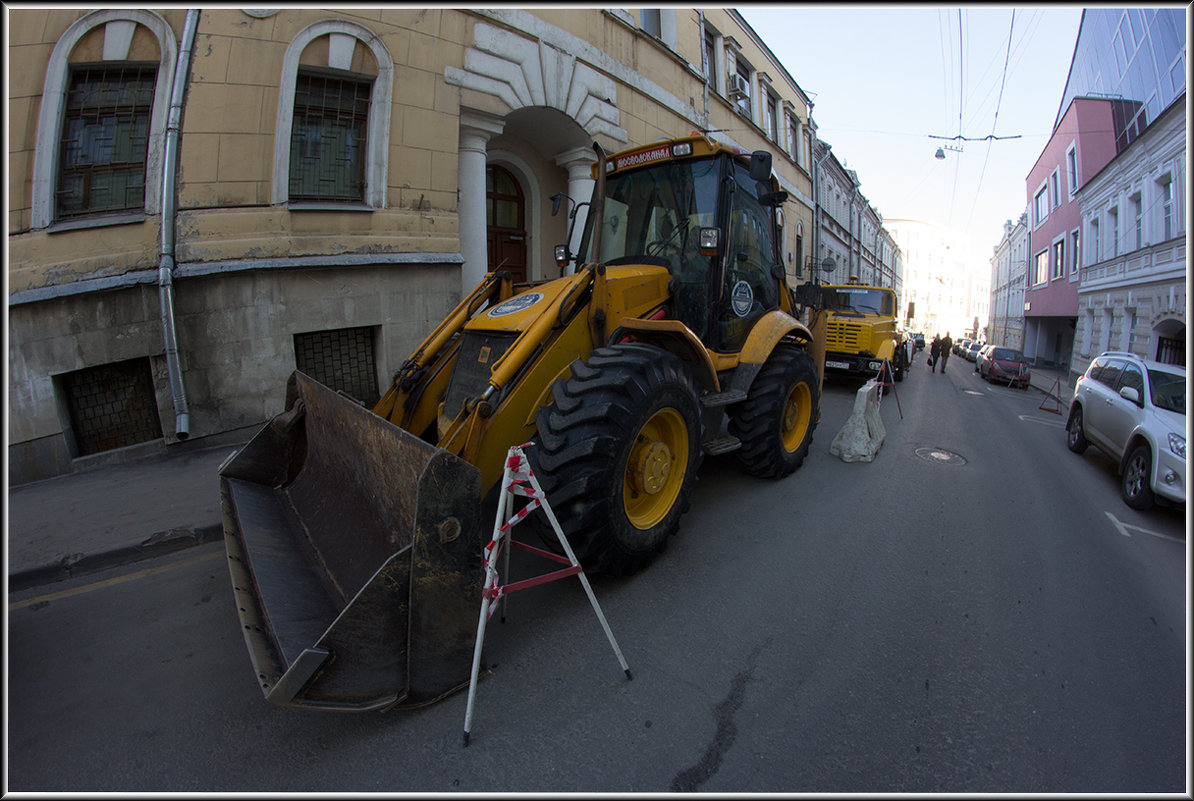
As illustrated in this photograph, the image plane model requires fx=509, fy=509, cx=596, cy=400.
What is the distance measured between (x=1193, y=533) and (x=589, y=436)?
5.22 meters

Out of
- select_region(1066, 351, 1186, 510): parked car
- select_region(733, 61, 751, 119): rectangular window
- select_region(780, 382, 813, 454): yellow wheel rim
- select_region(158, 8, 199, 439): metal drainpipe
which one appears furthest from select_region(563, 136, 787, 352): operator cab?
select_region(733, 61, 751, 119): rectangular window

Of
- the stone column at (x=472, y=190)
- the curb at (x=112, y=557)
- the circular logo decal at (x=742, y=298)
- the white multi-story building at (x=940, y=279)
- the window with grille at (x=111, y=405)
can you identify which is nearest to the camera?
the curb at (x=112, y=557)

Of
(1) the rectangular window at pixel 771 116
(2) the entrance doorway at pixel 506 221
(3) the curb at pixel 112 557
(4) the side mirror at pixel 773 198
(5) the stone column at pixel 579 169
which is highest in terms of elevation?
(1) the rectangular window at pixel 771 116

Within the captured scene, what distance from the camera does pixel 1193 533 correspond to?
13.8 ft

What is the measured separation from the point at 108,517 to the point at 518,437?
4042 mm

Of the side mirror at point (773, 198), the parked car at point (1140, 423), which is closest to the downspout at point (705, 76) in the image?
the side mirror at point (773, 198)

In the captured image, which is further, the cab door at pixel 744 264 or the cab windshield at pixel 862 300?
the cab windshield at pixel 862 300

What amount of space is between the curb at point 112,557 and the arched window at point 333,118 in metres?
4.67

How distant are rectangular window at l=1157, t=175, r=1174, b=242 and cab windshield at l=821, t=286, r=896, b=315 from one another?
32.5ft

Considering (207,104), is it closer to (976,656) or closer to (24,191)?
(24,191)

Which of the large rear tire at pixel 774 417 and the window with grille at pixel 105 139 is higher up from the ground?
the window with grille at pixel 105 139

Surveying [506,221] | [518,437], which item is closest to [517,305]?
[518,437]

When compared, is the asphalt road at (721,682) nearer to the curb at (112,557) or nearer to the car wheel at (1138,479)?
the curb at (112,557)

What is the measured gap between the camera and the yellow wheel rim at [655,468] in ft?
11.2
